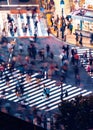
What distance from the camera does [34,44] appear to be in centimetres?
3484

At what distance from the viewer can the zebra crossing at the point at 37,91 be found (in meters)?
26.0

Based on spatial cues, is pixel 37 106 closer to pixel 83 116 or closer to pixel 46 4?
pixel 83 116

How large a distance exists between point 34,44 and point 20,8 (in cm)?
1065

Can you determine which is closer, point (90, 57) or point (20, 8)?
point (90, 57)

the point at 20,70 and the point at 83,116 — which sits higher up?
the point at 83,116

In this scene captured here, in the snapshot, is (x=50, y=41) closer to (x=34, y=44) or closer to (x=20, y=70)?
(x=34, y=44)

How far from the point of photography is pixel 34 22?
40.4 m

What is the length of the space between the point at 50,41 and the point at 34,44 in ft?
6.93

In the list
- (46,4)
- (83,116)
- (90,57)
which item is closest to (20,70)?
(90,57)

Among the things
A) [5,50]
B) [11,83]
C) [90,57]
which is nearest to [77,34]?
[90,57]

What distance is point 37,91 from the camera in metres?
27.5

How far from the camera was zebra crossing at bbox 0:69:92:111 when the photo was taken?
26.0 meters

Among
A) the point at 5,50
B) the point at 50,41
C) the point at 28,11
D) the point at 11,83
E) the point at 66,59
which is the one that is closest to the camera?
the point at 11,83

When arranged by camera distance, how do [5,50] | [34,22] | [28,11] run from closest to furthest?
[5,50] → [34,22] → [28,11]
